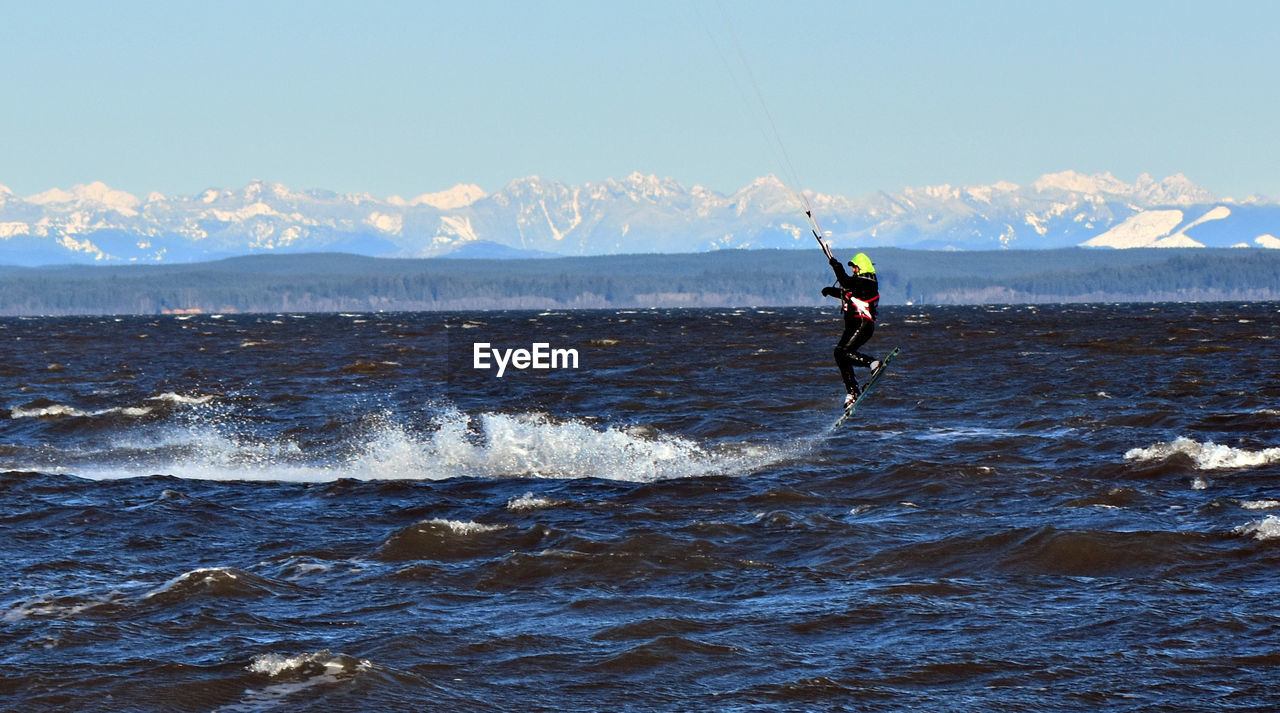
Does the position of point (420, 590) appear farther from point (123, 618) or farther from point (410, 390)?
point (410, 390)

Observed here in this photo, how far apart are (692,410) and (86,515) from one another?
1972 cm

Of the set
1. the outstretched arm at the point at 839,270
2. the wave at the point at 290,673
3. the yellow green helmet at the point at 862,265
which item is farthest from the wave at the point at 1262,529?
the wave at the point at 290,673

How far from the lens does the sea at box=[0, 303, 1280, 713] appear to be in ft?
40.3

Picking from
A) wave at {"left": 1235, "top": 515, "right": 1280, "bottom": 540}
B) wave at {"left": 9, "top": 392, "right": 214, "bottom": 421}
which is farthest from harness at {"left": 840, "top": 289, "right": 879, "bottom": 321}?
wave at {"left": 9, "top": 392, "right": 214, "bottom": 421}

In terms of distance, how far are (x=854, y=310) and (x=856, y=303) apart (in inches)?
8.3

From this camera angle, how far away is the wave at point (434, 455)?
26.3 m

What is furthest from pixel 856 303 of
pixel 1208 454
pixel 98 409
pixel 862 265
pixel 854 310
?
pixel 98 409

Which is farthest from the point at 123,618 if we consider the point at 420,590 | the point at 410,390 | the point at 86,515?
the point at 410,390

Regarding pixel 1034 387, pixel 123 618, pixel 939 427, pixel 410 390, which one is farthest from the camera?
pixel 410 390

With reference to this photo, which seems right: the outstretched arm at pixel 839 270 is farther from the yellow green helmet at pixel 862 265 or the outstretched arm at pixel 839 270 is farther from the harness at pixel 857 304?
the harness at pixel 857 304

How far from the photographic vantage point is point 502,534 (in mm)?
18906

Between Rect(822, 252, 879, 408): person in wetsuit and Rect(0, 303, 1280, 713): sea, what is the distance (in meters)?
1.87

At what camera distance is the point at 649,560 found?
56.0 ft

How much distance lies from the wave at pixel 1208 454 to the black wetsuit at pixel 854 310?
4.82 m
